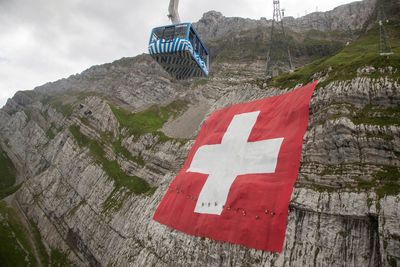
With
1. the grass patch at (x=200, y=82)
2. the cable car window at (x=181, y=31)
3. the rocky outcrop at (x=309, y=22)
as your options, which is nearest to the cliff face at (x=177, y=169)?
the grass patch at (x=200, y=82)

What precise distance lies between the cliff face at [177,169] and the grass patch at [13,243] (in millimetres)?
3337

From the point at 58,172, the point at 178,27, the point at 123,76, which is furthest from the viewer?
the point at 123,76

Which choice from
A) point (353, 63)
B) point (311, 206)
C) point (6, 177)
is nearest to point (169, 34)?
point (353, 63)

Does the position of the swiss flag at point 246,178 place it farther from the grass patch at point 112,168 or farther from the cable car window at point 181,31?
the cable car window at point 181,31

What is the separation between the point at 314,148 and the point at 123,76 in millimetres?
120443

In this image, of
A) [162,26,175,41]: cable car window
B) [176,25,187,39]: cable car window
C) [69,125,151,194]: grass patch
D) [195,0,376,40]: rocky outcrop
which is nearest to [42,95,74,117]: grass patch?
[69,125,151,194]: grass patch

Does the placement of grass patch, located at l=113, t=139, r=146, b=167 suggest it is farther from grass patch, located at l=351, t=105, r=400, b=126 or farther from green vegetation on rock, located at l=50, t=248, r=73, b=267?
grass patch, located at l=351, t=105, r=400, b=126

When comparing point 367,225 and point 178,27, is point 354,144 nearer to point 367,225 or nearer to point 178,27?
point 367,225

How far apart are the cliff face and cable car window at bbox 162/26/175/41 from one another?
14.0 m

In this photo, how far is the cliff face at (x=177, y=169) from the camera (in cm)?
→ 2214

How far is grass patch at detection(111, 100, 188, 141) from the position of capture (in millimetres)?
68956

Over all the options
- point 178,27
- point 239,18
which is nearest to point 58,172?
point 178,27

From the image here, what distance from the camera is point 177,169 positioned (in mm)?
45875

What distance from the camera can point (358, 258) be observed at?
815 inches
